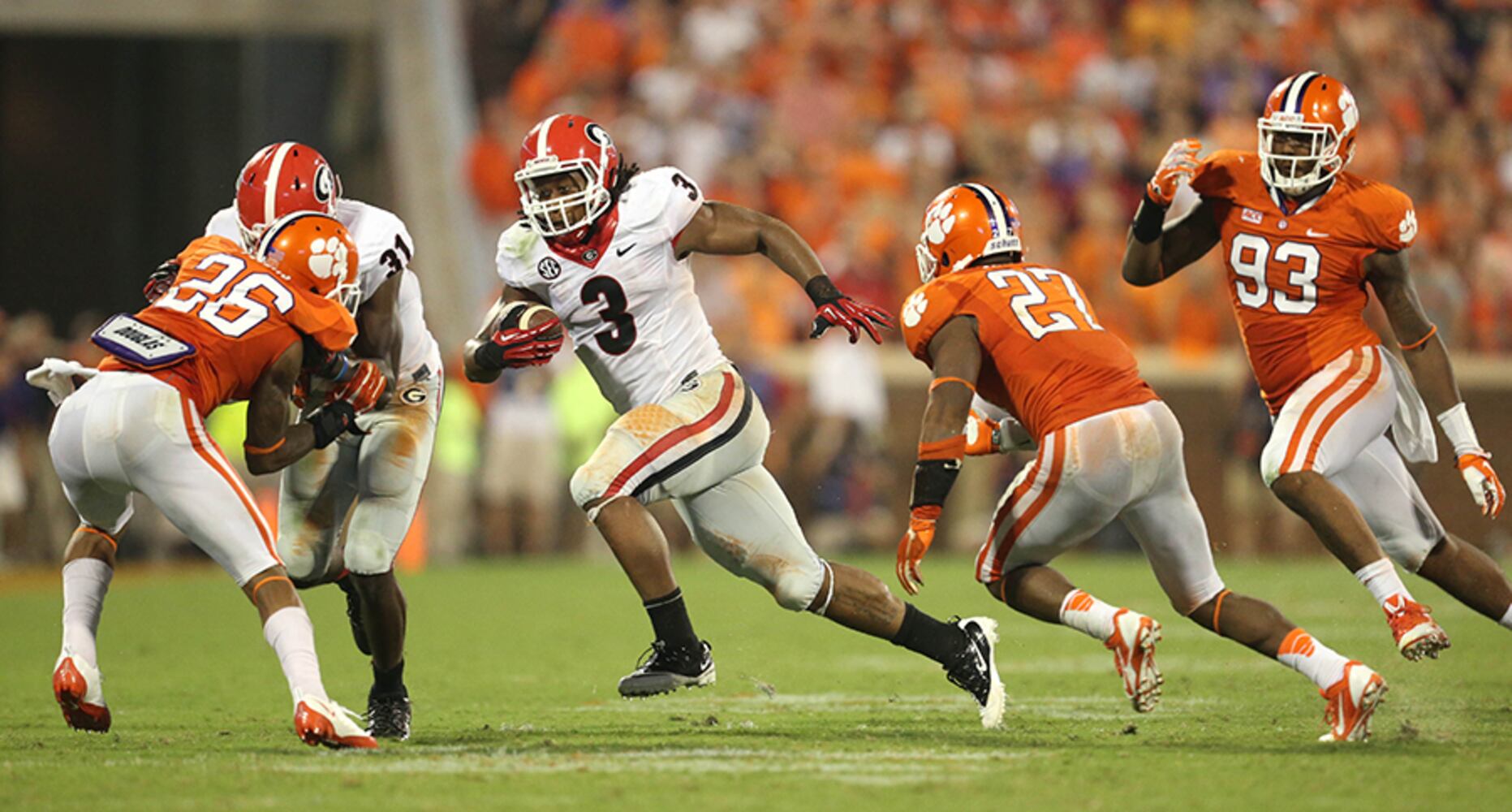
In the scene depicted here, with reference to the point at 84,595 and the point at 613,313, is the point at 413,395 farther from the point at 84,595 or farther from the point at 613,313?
the point at 84,595

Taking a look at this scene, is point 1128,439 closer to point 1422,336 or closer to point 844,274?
point 1422,336

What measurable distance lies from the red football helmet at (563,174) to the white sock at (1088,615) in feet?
5.90

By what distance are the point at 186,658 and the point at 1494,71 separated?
11.0 meters

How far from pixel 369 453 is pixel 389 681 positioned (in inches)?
26.1

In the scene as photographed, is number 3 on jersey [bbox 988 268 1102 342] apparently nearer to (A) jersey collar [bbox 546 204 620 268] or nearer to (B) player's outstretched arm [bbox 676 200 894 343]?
(B) player's outstretched arm [bbox 676 200 894 343]

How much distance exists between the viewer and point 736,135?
14320mm

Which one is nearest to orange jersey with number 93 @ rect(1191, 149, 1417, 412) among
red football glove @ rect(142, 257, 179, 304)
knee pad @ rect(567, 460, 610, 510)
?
knee pad @ rect(567, 460, 610, 510)

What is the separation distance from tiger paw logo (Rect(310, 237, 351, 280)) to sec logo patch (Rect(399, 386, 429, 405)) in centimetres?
56

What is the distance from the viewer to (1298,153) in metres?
5.88

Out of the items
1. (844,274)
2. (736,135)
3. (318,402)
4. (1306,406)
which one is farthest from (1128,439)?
(736,135)

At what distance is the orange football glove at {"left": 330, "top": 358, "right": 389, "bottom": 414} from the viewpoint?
17.3ft

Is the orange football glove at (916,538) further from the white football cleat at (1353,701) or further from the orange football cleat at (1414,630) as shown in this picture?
the orange football cleat at (1414,630)

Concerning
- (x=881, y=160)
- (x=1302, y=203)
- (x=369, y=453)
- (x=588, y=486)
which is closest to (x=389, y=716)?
(x=369, y=453)

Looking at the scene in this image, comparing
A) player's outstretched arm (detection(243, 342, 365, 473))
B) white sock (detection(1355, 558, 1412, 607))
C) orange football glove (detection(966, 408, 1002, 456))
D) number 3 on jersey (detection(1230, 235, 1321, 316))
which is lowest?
white sock (detection(1355, 558, 1412, 607))
